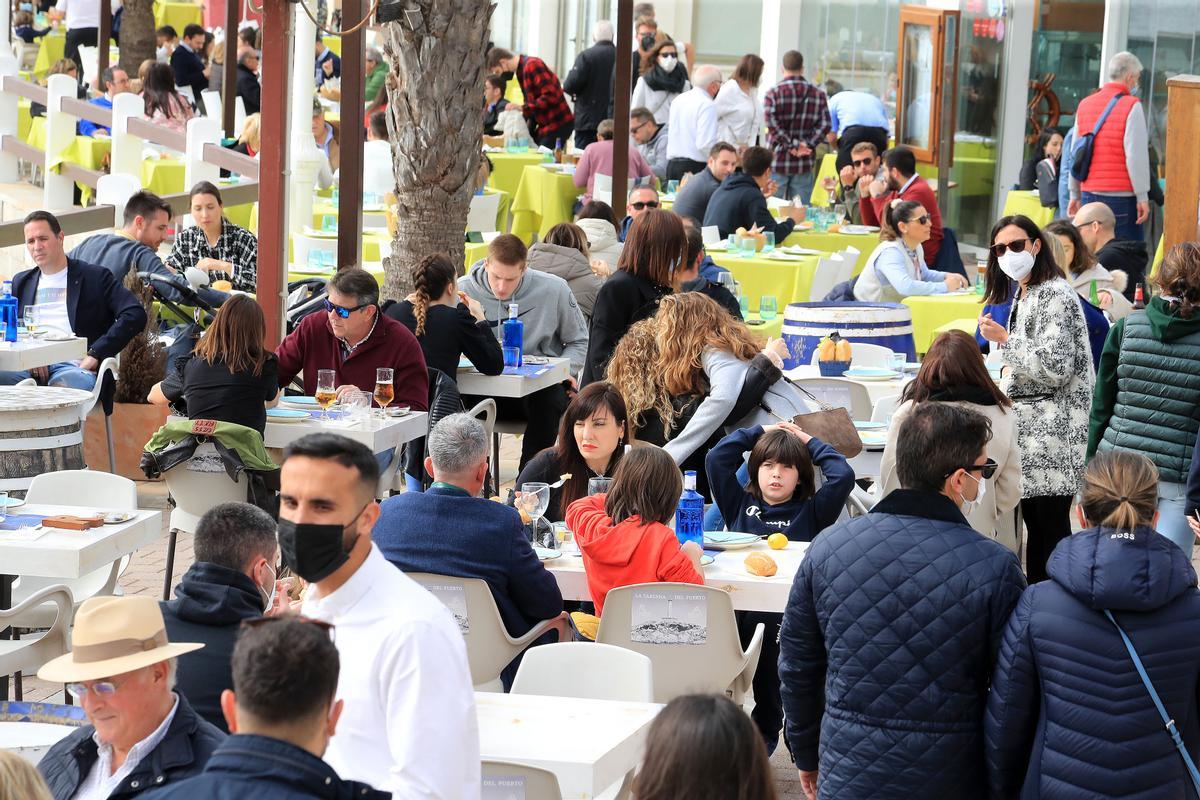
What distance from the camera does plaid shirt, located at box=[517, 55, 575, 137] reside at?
17.8 m

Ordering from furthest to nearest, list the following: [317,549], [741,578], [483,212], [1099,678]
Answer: [483,212] → [741,578] → [1099,678] → [317,549]

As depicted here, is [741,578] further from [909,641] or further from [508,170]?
[508,170]

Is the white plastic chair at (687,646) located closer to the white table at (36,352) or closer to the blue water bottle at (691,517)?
the blue water bottle at (691,517)

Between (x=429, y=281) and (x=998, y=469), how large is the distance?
323 cm

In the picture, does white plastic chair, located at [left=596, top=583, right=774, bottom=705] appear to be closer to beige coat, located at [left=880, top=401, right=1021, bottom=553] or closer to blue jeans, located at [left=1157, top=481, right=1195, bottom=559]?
beige coat, located at [left=880, top=401, right=1021, bottom=553]

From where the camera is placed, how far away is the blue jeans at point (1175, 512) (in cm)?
611

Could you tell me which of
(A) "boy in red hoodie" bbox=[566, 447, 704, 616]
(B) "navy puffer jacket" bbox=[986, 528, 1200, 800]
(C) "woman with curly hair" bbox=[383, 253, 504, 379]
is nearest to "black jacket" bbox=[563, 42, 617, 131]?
(C) "woman with curly hair" bbox=[383, 253, 504, 379]

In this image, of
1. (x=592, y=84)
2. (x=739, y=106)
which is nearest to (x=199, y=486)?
(x=739, y=106)

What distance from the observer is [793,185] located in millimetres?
15633

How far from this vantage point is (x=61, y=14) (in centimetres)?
2777

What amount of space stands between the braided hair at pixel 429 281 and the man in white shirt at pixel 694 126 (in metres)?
7.03

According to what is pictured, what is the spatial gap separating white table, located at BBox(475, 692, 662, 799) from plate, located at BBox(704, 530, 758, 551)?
1625 mm

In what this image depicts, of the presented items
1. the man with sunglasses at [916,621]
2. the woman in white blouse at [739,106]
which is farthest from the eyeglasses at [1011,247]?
the woman in white blouse at [739,106]

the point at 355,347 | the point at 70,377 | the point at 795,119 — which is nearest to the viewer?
the point at 355,347
